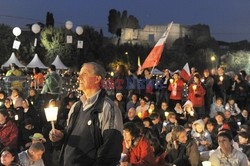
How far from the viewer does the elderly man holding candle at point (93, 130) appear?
3193mm

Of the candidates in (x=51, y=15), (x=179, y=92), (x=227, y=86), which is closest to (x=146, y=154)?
(x=179, y=92)

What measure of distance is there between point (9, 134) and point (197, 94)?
21.6ft

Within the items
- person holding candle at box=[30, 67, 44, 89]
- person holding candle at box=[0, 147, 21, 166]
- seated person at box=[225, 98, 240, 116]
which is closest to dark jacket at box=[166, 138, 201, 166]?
person holding candle at box=[0, 147, 21, 166]

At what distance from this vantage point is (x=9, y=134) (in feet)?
27.9

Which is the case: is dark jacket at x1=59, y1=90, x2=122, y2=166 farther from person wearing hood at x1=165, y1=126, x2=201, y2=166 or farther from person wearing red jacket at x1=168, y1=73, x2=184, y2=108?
person wearing red jacket at x1=168, y1=73, x2=184, y2=108

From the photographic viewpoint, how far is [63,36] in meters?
46.7

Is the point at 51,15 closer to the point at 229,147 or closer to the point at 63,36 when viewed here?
the point at 63,36

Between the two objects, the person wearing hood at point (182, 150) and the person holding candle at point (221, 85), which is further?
the person holding candle at point (221, 85)

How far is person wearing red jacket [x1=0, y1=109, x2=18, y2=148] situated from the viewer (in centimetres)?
841

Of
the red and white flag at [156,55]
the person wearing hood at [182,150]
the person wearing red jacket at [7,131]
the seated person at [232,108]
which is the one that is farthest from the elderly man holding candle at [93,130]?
the seated person at [232,108]

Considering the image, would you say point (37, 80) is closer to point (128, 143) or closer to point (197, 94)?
point (197, 94)

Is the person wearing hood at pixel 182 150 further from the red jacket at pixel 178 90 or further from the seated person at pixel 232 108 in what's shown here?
the red jacket at pixel 178 90

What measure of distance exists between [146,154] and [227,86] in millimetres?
9410

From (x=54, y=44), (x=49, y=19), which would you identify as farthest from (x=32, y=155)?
(x=49, y=19)
